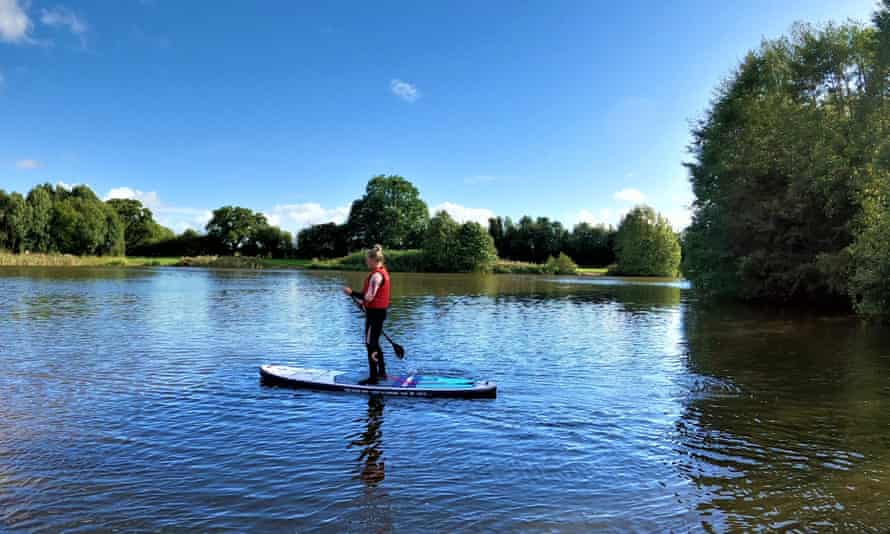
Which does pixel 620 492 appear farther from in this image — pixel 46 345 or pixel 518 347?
pixel 46 345

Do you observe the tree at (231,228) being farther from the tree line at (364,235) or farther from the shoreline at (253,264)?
the shoreline at (253,264)

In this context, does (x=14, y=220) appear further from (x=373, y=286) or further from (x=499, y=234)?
(x=373, y=286)

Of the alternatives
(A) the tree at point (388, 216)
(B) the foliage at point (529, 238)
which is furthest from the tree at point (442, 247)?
(B) the foliage at point (529, 238)

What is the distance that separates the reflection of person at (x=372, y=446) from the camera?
7754mm

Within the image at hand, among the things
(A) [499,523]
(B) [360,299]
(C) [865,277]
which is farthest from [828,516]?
(C) [865,277]

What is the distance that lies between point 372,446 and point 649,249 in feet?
343

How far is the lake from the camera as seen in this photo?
671 cm

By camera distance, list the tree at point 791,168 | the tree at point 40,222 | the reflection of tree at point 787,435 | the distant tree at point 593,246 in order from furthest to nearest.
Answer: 1. the distant tree at point 593,246
2. the tree at point 40,222
3. the tree at point 791,168
4. the reflection of tree at point 787,435

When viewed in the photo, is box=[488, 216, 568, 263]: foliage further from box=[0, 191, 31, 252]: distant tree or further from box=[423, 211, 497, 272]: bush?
box=[0, 191, 31, 252]: distant tree

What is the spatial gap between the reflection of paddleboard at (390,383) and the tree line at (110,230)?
101m

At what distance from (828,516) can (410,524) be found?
15.3 ft

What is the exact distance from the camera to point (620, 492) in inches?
292

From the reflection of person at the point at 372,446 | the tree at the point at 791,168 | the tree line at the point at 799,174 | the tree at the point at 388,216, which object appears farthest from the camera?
the tree at the point at 388,216

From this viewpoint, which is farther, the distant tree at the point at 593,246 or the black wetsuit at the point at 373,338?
the distant tree at the point at 593,246
